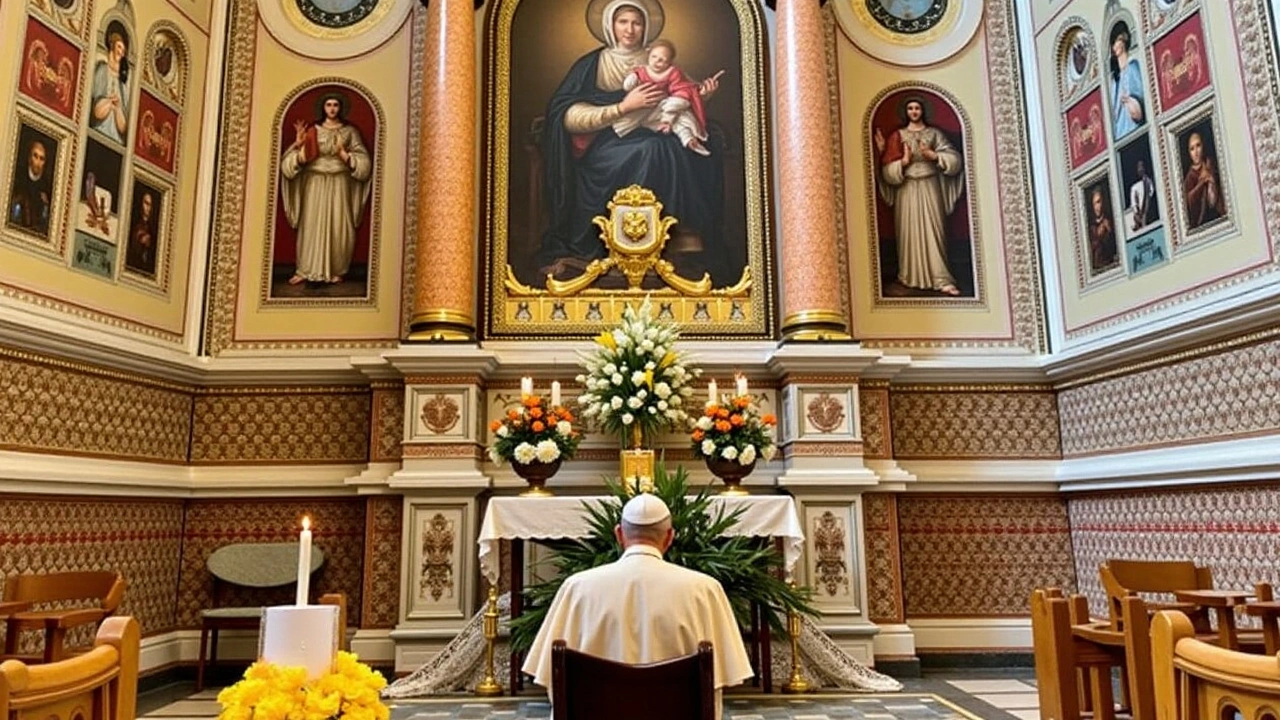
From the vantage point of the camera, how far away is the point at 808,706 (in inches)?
235

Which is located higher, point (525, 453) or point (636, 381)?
point (636, 381)

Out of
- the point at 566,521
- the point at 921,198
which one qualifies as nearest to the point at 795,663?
the point at 566,521

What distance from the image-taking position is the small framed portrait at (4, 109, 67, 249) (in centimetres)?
621

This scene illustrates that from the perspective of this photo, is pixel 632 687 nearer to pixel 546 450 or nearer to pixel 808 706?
pixel 808 706

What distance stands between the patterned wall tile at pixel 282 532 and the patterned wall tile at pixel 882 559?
435 centimetres

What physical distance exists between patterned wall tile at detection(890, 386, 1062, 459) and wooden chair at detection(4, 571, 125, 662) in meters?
6.22

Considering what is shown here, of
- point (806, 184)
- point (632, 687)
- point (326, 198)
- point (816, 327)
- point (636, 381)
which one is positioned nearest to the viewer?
point (632, 687)

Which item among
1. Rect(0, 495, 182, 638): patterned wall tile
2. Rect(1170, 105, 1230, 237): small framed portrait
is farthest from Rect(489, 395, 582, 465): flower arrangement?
Rect(1170, 105, 1230, 237): small framed portrait

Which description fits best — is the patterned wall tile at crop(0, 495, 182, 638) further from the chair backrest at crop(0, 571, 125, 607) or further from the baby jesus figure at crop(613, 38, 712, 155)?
the baby jesus figure at crop(613, 38, 712, 155)

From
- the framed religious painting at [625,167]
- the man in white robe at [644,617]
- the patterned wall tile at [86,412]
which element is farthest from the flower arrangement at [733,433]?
the patterned wall tile at [86,412]

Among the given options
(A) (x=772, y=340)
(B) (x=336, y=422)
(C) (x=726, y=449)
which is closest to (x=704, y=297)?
(A) (x=772, y=340)

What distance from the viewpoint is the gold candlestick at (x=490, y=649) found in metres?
6.32

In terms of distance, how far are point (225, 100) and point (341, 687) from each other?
8477mm

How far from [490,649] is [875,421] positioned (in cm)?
379
